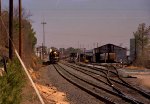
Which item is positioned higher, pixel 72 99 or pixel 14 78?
pixel 14 78

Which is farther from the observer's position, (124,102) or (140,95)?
(140,95)

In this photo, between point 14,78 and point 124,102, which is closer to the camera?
point 14,78

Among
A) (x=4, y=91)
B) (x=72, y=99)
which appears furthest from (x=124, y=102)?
(x=4, y=91)

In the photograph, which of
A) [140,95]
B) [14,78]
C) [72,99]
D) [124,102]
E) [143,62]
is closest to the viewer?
[14,78]

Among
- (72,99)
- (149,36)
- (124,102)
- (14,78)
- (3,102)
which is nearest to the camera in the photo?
(3,102)

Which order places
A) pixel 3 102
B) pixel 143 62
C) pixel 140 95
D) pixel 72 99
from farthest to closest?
pixel 143 62, pixel 140 95, pixel 72 99, pixel 3 102

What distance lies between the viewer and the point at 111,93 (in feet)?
90.6

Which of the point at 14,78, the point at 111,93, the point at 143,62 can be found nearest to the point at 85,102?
the point at 111,93

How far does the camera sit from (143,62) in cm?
10044

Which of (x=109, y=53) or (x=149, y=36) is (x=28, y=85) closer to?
(x=109, y=53)

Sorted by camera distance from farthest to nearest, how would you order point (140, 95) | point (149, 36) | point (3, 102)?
1. point (149, 36)
2. point (140, 95)
3. point (3, 102)

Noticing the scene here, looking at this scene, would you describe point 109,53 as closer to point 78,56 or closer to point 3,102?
point 78,56

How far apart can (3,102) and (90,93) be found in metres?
15.7

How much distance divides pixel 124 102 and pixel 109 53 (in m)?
83.7
